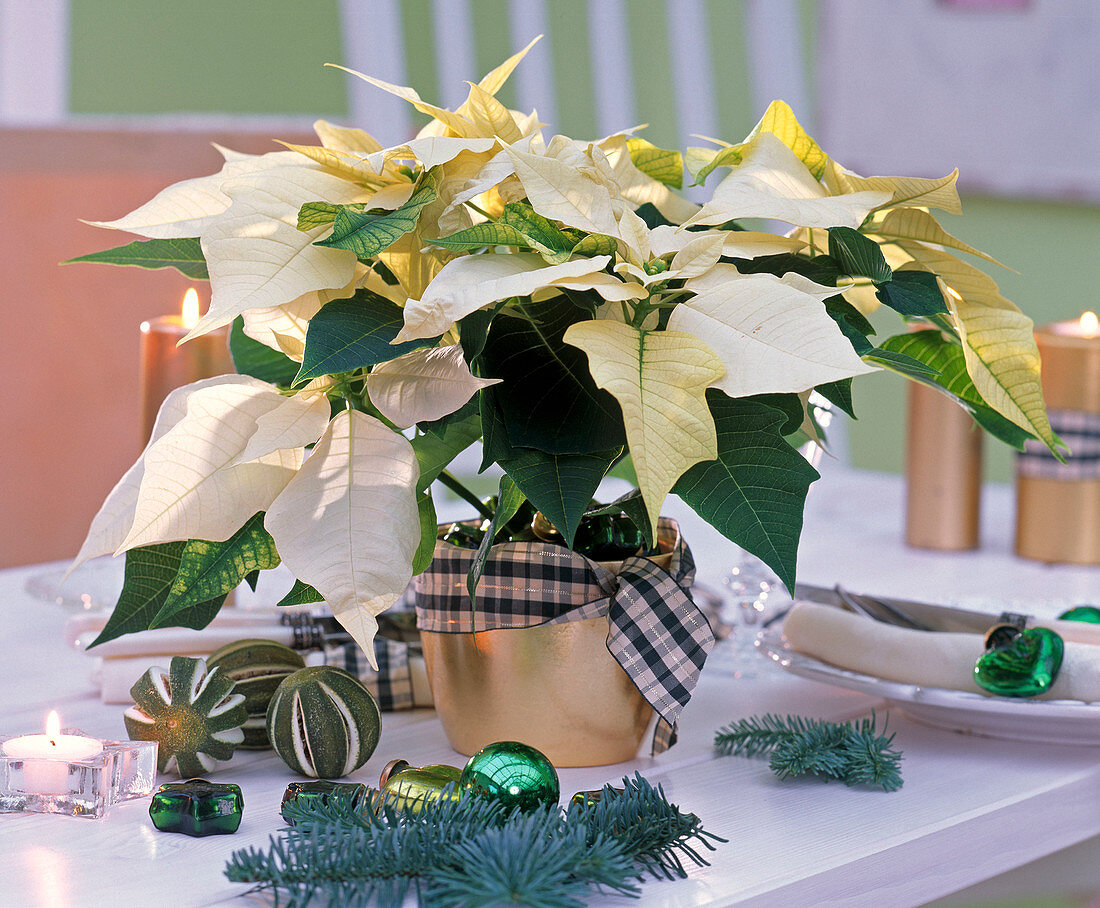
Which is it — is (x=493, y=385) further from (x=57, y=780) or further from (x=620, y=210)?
(x=57, y=780)

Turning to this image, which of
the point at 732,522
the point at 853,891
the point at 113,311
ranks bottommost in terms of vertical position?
the point at 853,891

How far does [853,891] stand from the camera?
0.45m

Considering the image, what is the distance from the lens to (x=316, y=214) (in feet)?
1.50

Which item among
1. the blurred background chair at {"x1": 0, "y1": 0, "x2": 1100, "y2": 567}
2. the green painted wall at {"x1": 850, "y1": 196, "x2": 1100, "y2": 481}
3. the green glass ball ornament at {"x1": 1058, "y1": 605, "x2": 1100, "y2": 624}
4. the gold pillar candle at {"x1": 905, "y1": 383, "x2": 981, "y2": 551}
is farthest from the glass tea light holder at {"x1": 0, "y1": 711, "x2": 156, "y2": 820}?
the green painted wall at {"x1": 850, "y1": 196, "x2": 1100, "y2": 481}

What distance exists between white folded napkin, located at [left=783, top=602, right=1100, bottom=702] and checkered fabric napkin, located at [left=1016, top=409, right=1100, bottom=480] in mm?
403

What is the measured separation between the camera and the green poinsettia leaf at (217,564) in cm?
47

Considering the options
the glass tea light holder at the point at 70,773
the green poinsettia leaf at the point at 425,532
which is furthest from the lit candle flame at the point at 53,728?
the green poinsettia leaf at the point at 425,532

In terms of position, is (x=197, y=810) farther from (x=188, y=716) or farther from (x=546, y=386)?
(x=546, y=386)

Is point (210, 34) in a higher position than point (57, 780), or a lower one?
higher

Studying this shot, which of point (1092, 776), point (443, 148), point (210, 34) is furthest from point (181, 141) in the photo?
point (210, 34)

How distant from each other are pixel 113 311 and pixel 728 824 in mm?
1352

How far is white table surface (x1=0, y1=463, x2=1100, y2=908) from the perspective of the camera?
423 millimetres

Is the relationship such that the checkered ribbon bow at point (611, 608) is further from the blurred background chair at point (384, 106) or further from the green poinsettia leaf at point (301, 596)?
the blurred background chair at point (384, 106)

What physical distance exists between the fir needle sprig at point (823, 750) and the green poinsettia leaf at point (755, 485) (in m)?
0.13
